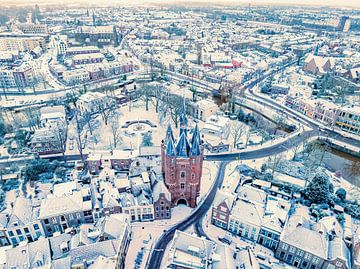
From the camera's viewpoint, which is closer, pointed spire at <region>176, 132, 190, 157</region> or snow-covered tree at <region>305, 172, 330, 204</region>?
pointed spire at <region>176, 132, 190, 157</region>

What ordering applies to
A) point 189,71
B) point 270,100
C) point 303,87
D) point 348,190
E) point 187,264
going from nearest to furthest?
point 187,264, point 348,190, point 270,100, point 303,87, point 189,71

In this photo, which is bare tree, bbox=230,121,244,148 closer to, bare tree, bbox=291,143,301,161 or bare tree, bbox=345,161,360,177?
bare tree, bbox=291,143,301,161

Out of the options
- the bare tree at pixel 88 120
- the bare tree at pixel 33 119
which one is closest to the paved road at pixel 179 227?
the bare tree at pixel 88 120

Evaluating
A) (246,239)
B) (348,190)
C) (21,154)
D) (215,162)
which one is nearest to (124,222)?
(246,239)

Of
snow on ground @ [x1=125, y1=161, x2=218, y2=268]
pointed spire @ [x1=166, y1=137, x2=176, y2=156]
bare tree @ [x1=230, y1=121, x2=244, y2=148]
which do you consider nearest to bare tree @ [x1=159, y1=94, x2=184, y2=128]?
bare tree @ [x1=230, y1=121, x2=244, y2=148]

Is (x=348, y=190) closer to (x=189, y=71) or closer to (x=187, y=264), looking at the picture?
(x=187, y=264)

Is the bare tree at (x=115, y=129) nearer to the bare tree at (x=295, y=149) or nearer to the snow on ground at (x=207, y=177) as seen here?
the snow on ground at (x=207, y=177)

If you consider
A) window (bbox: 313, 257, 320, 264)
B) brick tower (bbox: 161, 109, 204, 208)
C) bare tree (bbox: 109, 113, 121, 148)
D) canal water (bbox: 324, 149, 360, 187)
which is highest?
brick tower (bbox: 161, 109, 204, 208)
